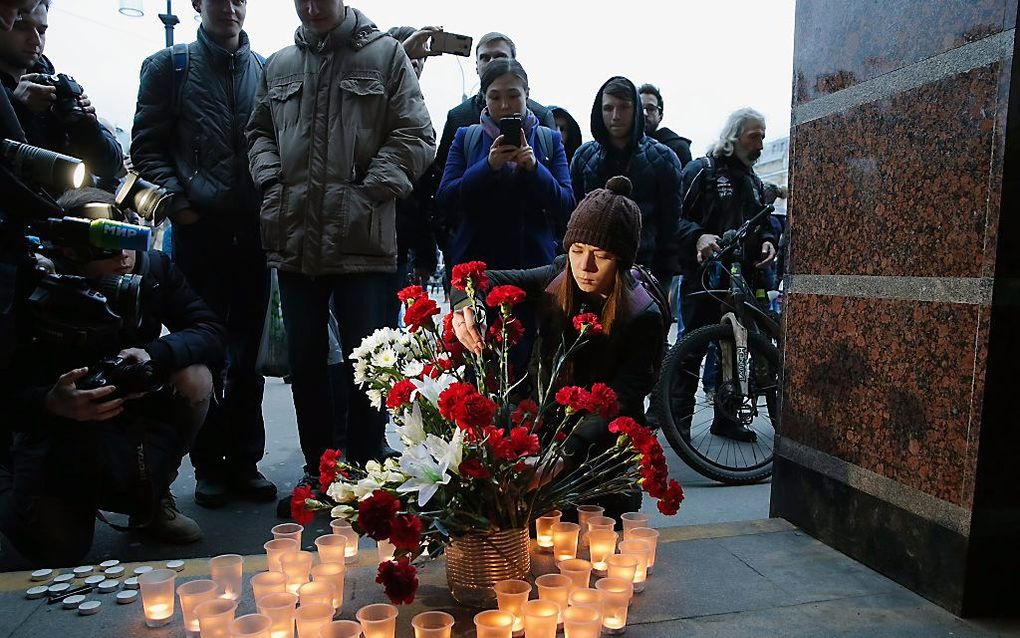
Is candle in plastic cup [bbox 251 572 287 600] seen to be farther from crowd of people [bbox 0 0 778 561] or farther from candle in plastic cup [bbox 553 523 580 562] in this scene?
crowd of people [bbox 0 0 778 561]

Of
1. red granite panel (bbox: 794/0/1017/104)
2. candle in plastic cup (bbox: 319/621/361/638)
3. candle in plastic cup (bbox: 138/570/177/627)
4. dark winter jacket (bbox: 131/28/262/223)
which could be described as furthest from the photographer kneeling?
red granite panel (bbox: 794/0/1017/104)

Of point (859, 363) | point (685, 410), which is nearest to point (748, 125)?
point (685, 410)

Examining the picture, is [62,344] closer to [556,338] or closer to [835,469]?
[556,338]

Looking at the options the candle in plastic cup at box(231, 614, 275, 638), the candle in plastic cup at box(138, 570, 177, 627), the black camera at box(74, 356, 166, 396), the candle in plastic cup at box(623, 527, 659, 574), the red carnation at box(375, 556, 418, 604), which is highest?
the black camera at box(74, 356, 166, 396)

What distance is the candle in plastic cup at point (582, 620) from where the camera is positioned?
169cm

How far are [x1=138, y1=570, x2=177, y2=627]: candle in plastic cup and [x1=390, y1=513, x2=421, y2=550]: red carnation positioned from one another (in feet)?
2.60

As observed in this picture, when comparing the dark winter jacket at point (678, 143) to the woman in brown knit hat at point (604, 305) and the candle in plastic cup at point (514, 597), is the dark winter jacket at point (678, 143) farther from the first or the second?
the candle in plastic cup at point (514, 597)

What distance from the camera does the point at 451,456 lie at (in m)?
1.62

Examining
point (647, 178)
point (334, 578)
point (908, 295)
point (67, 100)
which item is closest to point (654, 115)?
point (647, 178)

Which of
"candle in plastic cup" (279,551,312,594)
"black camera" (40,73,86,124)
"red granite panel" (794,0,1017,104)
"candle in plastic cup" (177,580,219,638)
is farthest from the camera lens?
"black camera" (40,73,86,124)

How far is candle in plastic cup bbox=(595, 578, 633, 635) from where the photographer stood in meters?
1.86

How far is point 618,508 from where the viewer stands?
277cm

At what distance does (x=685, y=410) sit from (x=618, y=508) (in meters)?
1.51

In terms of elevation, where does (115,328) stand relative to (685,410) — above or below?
above
